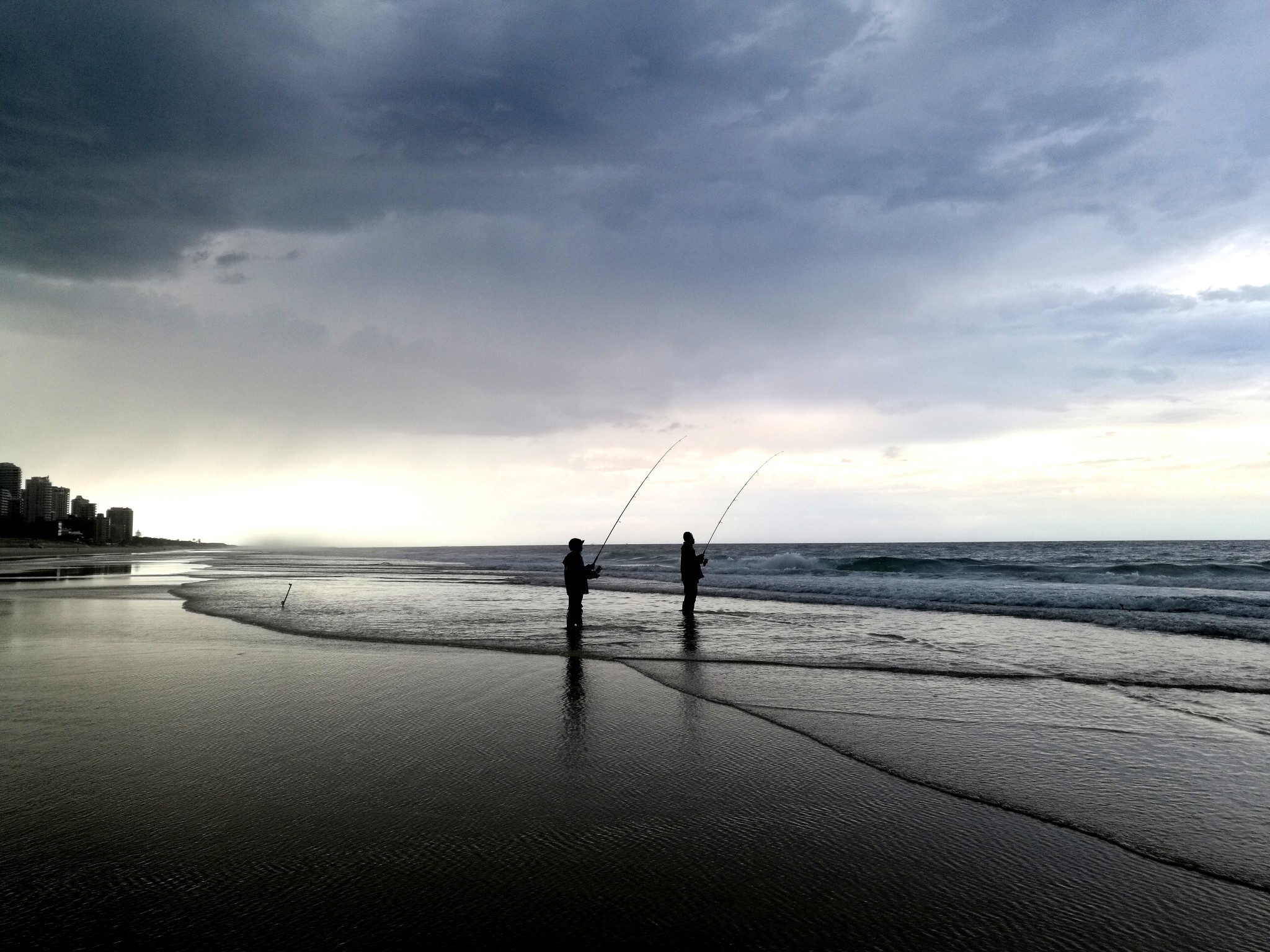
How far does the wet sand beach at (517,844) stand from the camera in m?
3.00

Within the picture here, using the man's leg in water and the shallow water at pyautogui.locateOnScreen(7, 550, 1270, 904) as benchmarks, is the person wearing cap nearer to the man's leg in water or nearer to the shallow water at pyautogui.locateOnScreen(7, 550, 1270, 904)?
the shallow water at pyautogui.locateOnScreen(7, 550, 1270, 904)

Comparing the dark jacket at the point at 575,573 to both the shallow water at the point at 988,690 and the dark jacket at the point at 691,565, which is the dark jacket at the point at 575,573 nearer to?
the shallow water at the point at 988,690

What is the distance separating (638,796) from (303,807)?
205 centimetres

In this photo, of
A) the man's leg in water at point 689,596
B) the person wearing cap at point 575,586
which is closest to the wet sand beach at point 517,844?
the person wearing cap at point 575,586

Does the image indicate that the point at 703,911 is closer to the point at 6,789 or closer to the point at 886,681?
the point at 6,789

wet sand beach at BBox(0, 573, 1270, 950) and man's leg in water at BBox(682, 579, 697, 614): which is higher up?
man's leg in water at BBox(682, 579, 697, 614)

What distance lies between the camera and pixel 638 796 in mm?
4598

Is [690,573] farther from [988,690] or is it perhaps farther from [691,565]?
[988,690]

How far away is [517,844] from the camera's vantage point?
12.5 ft

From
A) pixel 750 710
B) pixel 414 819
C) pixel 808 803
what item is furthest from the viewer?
pixel 750 710

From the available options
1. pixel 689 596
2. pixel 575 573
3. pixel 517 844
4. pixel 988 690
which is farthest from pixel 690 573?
pixel 517 844

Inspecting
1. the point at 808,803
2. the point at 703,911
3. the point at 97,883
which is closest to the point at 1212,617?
the point at 808,803

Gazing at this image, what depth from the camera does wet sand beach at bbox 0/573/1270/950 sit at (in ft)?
9.86

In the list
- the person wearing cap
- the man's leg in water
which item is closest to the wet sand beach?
the person wearing cap
